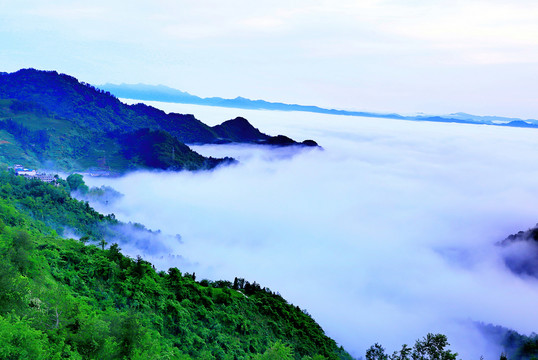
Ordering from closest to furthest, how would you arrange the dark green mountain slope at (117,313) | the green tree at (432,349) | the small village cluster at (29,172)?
the dark green mountain slope at (117,313)
the green tree at (432,349)
the small village cluster at (29,172)

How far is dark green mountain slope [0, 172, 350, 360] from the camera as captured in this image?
61.5 feet

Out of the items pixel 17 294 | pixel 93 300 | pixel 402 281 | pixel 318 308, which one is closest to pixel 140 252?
pixel 318 308

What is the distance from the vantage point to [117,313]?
2547 centimetres

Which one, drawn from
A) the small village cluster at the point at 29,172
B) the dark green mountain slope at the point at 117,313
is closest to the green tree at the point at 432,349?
the dark green mountain slope at the point at 117,313

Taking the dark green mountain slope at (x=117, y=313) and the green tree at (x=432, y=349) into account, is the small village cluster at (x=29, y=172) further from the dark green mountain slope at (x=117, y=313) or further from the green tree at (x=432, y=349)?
the green tree at (x=432, y=349)

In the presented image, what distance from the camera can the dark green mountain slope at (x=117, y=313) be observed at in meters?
18.7

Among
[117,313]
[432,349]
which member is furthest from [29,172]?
[432,349]

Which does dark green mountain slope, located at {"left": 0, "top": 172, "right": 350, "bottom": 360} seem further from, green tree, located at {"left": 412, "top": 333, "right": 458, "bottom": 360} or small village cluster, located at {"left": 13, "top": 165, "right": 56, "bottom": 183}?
small village cluster, located at {"left": 13, "top": 165, "right": 56, "bottom": 183}

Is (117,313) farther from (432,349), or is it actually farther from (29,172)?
(29,172)

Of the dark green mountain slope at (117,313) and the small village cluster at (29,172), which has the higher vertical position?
the dark green mountain slope at (117,313)

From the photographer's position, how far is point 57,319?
19188 mm

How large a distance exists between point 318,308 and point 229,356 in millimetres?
81822

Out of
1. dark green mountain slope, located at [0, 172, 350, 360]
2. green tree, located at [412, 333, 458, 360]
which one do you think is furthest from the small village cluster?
green tree, located at [412, 333, 458, 360]

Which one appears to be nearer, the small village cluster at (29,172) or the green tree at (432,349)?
the green tree at (432,349)
